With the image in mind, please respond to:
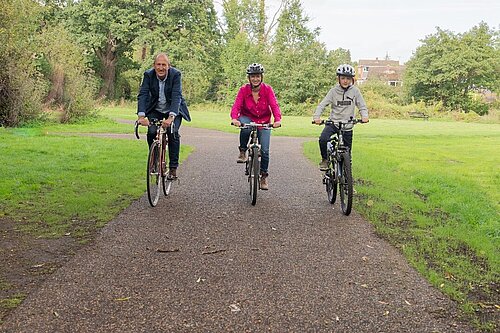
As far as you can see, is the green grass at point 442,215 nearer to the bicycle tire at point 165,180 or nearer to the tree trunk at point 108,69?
the bicycle tire at point 165,180

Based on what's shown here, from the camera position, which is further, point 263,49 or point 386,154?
point 263,49

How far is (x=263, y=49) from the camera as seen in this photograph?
62750 mm

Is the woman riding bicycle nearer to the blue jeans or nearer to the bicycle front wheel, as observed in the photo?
the blue jeans

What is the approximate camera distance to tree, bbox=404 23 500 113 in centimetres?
6119

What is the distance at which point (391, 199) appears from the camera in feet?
26.8

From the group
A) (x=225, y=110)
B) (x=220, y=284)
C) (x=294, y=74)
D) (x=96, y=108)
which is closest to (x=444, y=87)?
(x=294, y=74)

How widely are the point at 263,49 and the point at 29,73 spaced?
46.1m

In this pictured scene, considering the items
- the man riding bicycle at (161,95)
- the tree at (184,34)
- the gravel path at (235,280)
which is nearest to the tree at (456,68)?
the tree at (184,34)

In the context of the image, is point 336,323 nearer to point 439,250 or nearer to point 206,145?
point 439,250

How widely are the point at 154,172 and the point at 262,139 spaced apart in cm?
167

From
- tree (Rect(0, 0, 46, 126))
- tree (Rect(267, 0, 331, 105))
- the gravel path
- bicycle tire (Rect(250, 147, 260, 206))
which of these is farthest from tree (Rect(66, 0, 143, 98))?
the gravel path

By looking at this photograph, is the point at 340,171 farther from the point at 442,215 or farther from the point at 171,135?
the point at 171,135

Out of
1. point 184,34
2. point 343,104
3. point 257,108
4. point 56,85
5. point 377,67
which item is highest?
point 377,67

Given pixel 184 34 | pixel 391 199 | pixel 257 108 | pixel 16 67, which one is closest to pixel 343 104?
pixel 257 108
